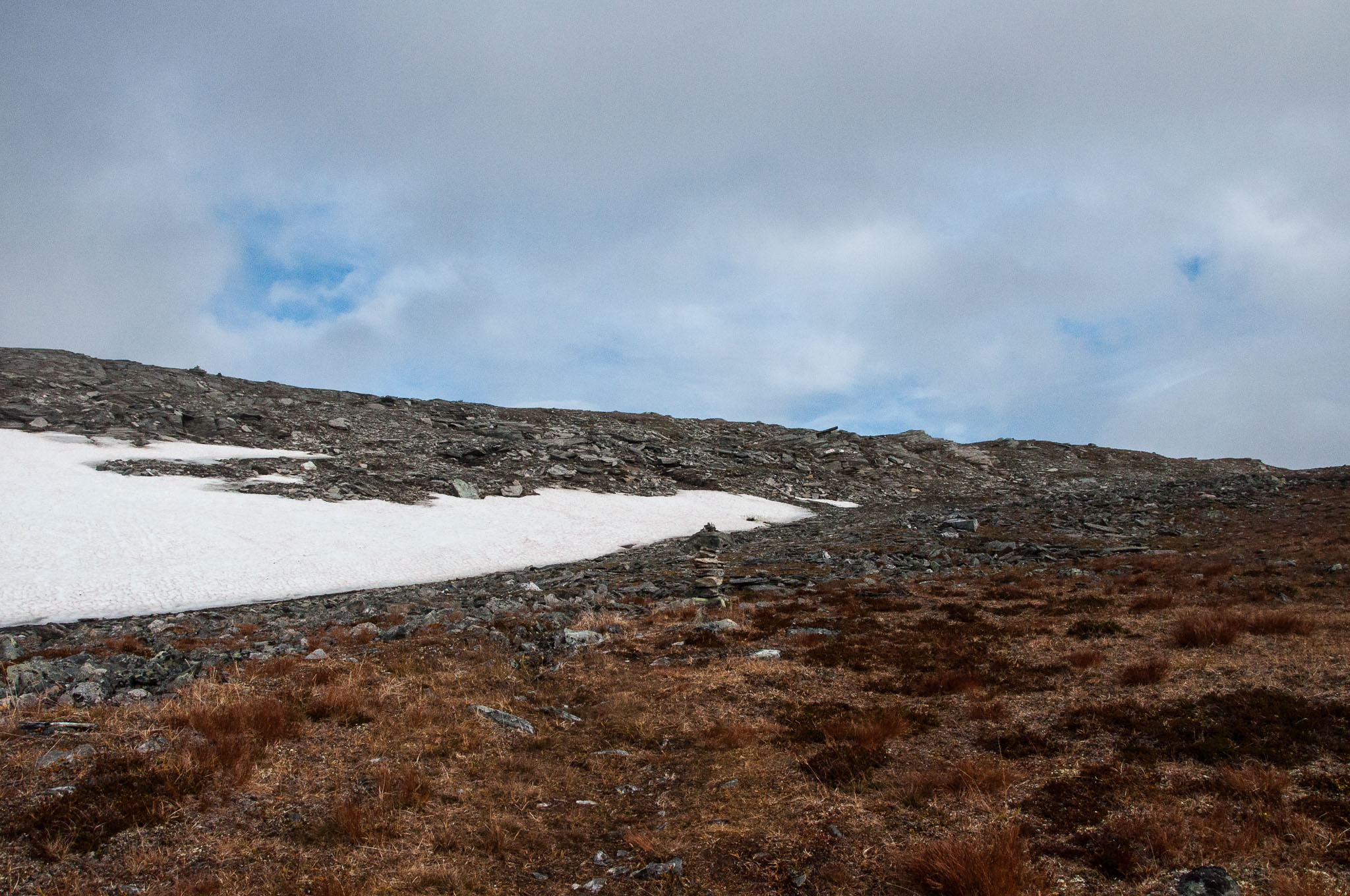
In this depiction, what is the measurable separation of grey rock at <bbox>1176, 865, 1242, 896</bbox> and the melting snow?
82.7 feet

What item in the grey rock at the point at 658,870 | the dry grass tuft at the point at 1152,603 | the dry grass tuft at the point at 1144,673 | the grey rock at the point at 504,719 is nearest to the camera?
the grey rock at the point at 658,870

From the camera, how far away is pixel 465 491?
40.2m

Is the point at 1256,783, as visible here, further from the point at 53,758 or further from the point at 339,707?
the point at 53,758

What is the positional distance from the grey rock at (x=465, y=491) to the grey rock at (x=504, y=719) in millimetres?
29443

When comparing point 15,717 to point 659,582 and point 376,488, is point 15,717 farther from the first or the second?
point 376,488

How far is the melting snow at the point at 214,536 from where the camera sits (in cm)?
2219

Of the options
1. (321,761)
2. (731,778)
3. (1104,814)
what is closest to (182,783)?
(321,761)

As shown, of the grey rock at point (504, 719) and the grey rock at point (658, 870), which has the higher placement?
the grey rock at point (658, 870)

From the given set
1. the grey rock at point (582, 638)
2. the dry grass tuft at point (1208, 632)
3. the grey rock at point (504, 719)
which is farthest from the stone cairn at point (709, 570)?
the dry grass tuft at point (1208, 632)

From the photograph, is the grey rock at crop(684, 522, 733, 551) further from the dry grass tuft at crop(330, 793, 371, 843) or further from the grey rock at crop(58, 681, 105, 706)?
the dry grass tuft at crop(330, 793, 371, 843)

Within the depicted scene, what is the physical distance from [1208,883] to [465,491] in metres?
38.7

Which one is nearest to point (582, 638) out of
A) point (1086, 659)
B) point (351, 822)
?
point (351, 822)

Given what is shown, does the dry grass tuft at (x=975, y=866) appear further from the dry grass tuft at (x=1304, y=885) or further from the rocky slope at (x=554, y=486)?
the rocky slope at (x=554, y=486)

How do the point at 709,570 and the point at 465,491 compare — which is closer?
the point at 709,570
